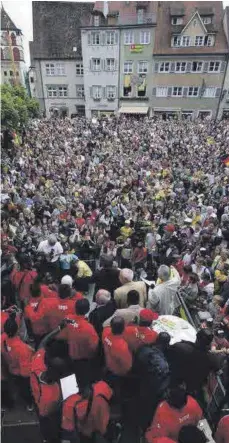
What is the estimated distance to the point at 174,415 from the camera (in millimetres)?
3469

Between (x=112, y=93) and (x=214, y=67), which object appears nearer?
(x=214, y=67)

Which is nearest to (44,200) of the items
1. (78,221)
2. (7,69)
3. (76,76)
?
(78,221)

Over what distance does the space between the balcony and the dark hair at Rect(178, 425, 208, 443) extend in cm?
3807

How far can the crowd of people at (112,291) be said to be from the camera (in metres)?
3.80

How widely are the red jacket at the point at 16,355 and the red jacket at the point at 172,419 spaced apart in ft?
5.77

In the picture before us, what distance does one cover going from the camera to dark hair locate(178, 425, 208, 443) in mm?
3240

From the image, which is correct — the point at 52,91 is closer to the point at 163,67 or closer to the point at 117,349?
the point at 163,67

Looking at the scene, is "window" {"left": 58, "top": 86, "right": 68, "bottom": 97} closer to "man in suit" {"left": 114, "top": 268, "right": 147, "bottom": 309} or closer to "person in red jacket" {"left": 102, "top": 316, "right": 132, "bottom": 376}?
"man in suit" {"left": 114, "top": 268, "right": 147, "bottom": 309}

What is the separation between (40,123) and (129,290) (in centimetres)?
2458

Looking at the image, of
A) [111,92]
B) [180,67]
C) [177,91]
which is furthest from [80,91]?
[180,67]

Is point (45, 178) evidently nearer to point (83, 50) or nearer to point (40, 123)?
point (40, 123)

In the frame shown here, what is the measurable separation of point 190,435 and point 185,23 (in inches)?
1591

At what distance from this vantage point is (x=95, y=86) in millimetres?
38000

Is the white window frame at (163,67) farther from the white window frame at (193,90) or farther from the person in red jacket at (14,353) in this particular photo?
the person in red jacket at (14,353)
